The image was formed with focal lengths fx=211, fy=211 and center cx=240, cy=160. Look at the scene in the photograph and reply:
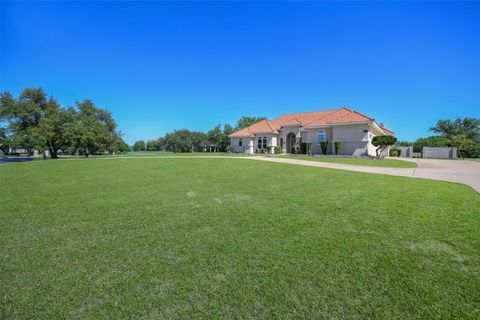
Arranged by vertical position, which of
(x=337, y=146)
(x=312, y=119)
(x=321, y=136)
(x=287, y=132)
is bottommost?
(x=337, y=146)

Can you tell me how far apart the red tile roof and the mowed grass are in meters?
19.2

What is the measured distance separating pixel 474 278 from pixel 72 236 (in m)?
5.57

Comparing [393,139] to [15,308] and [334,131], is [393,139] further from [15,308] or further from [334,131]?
[15,308]

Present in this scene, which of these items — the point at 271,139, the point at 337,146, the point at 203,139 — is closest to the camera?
the point at 337,146

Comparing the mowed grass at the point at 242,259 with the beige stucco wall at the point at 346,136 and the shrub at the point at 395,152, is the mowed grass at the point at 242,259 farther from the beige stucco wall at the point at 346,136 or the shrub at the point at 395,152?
the shrub at the point at 395,152

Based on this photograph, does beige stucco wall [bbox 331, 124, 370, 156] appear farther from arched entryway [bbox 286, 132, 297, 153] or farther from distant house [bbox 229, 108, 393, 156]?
arched entryway [bbox 286, 132, 297, 153]

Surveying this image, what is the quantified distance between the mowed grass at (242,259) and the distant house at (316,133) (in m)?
18.0

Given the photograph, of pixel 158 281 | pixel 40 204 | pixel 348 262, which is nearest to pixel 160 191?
pixel 40 204

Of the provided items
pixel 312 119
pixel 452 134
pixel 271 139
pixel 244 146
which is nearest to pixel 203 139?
pixel 244 146

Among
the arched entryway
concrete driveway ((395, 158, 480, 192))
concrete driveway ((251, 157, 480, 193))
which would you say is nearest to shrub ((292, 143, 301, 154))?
the arched entryway

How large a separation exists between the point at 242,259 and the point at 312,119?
2967 centimetres

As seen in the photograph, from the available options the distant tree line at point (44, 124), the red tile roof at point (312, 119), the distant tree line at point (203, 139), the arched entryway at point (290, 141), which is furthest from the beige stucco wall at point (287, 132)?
the distant tree line at point (44, 124)

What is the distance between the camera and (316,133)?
25.8 metres

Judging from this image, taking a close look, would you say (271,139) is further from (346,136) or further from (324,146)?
(346,136)
